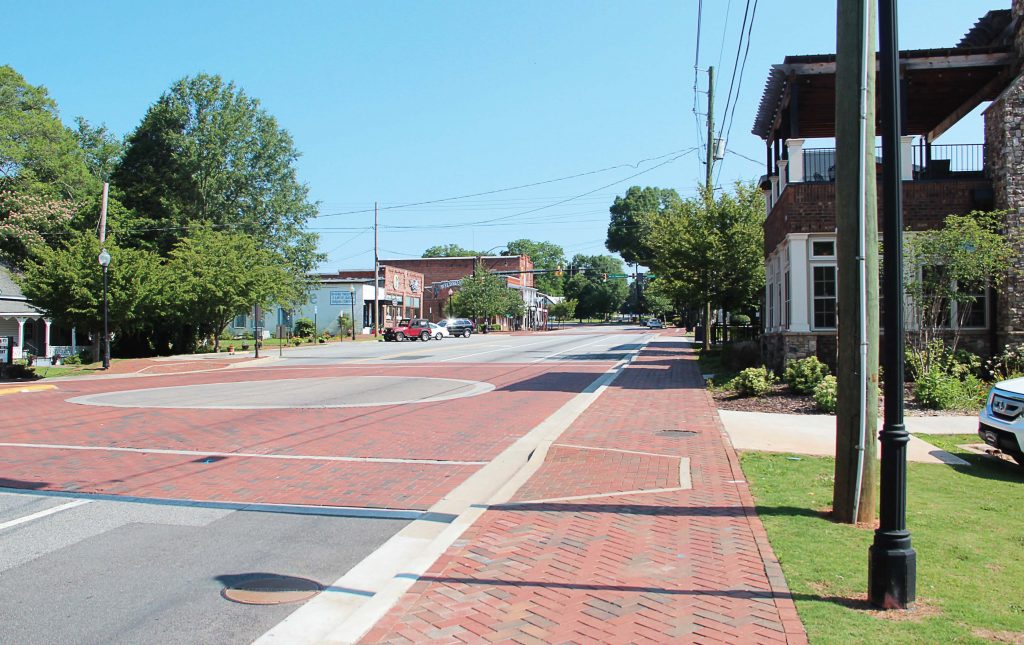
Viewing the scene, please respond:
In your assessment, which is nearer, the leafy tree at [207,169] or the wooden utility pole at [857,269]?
the wooden utility pole at [857,269]

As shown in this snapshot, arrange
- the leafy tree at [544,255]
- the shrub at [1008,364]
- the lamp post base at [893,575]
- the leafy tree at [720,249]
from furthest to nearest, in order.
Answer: the leafy tree at [544,255] < the leafy tree at [720,249] < the shrub at [1008,364] < the lamp post base at [893,575]

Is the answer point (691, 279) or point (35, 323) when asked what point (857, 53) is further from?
point (35, 323)

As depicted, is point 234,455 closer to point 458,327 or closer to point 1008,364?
point 1008,364

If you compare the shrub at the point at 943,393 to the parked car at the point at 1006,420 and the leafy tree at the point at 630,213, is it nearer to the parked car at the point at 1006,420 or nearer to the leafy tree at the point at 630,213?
the parked car at the point at 1006,420

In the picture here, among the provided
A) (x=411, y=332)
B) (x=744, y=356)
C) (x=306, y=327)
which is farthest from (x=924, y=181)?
(x=306, y=327)

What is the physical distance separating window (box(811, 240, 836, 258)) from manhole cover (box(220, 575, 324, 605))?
14.6 meters

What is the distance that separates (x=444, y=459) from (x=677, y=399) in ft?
24.9

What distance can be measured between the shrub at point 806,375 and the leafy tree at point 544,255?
519 feet

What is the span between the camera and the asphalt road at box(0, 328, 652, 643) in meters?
4.79

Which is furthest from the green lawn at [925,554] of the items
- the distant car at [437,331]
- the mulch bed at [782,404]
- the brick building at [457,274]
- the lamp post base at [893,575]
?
the brick building at [457,274]

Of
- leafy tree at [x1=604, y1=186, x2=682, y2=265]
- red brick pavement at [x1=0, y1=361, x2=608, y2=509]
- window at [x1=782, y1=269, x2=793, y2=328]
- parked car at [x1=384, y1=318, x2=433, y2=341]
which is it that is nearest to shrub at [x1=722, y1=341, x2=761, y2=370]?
window at [x1=782, y1=269, x2=793, y2=328]

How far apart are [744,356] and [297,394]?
41.3 ft

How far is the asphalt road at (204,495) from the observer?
15.7 feet

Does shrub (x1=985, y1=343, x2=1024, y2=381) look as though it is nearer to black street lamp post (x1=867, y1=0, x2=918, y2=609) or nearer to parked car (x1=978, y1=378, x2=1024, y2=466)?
parked car (x1=978, y1=378, x2=1024, y2=466)
